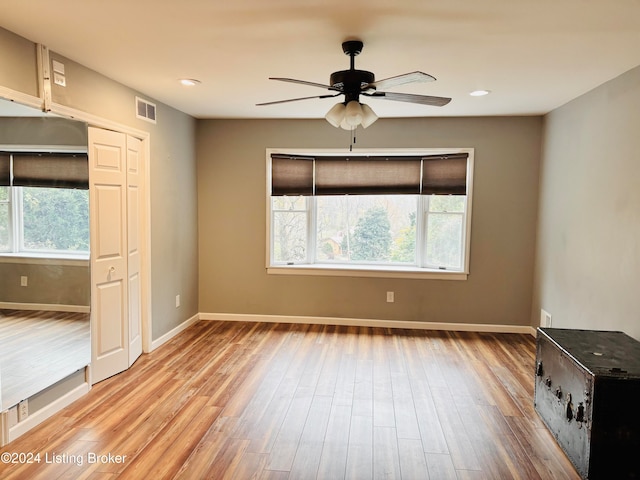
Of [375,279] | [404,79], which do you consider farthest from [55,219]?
[375,279]

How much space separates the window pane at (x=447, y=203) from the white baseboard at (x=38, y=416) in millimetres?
4011

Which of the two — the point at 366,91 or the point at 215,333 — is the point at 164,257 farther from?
the point at 366,91

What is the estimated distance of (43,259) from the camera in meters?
2.86

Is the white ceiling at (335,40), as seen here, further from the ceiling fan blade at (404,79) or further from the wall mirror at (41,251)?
the wall mirror at (41,251)

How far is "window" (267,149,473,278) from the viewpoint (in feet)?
16.3

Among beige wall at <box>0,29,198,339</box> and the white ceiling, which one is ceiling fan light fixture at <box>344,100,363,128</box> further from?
beige wall at <box>0,29,198,339</box>

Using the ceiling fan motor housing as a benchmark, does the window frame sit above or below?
below

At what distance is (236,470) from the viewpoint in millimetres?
2293

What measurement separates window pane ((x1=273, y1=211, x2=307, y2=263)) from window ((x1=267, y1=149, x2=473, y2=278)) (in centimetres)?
1

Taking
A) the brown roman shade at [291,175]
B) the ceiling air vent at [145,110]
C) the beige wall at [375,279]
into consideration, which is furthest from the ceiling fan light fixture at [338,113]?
the brown roman shade at [291,175]

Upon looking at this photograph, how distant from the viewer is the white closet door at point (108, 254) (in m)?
3.27

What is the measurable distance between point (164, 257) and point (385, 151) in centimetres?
277

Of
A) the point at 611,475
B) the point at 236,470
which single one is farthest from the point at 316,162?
the point at 611,475

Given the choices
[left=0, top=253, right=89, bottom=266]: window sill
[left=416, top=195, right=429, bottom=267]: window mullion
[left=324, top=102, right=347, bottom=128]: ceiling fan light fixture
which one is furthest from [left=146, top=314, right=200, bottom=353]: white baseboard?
[left=324, top=102, right=347, bottom=128]: ceiling fan light fixture
